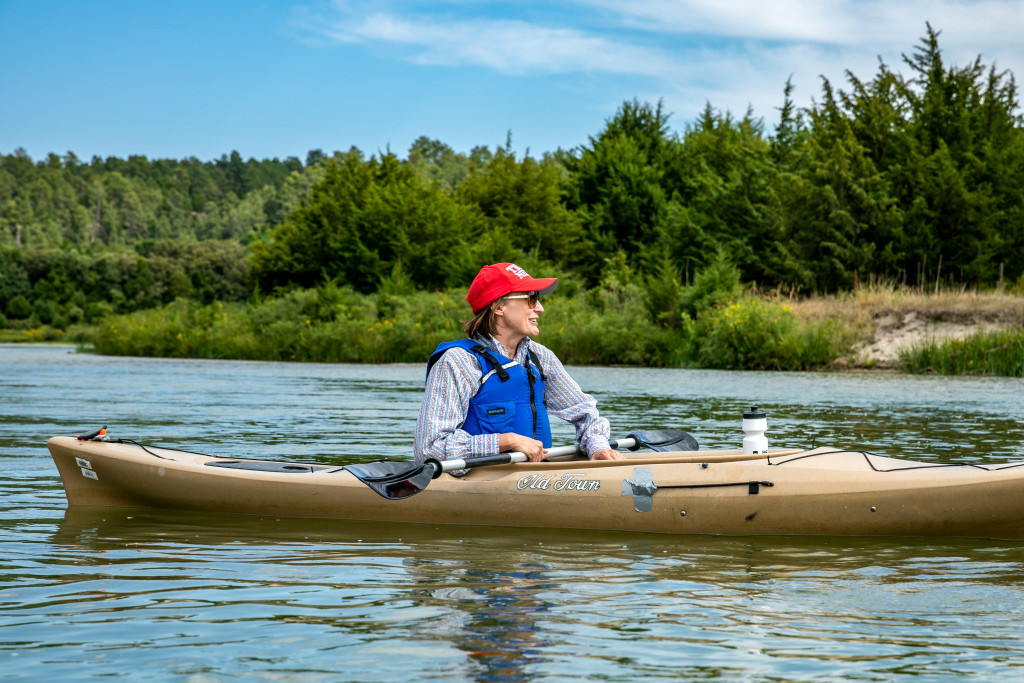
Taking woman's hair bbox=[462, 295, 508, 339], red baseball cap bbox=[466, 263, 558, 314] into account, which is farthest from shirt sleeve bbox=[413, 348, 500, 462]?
red baseball cap bbox=[466, 263, 558, 314]

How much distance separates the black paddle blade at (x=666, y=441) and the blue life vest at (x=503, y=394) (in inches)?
28.9

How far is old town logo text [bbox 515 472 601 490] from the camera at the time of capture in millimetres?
5156

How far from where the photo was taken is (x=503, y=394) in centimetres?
517

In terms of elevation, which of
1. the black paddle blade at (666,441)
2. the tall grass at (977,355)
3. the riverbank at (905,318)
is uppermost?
the riverbank at (905,318)

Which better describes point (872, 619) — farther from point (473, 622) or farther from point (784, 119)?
point (784, 119)

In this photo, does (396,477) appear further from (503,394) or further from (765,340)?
(765,340)

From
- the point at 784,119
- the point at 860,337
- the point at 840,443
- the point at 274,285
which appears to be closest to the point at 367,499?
the point at 840,443

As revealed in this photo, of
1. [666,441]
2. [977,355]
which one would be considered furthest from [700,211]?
[666,441]

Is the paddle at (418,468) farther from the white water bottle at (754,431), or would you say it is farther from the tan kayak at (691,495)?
the white water bottle at (754,431)

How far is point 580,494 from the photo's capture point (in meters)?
5.15

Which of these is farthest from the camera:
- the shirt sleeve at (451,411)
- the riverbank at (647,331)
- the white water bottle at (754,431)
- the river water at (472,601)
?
the riverbank at (647,331)

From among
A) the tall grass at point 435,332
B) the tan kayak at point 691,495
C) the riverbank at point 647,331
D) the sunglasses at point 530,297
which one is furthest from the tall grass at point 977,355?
the sunglasses at point 530,297

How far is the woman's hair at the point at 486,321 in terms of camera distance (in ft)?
16.7

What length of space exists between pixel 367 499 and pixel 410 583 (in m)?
1.29
